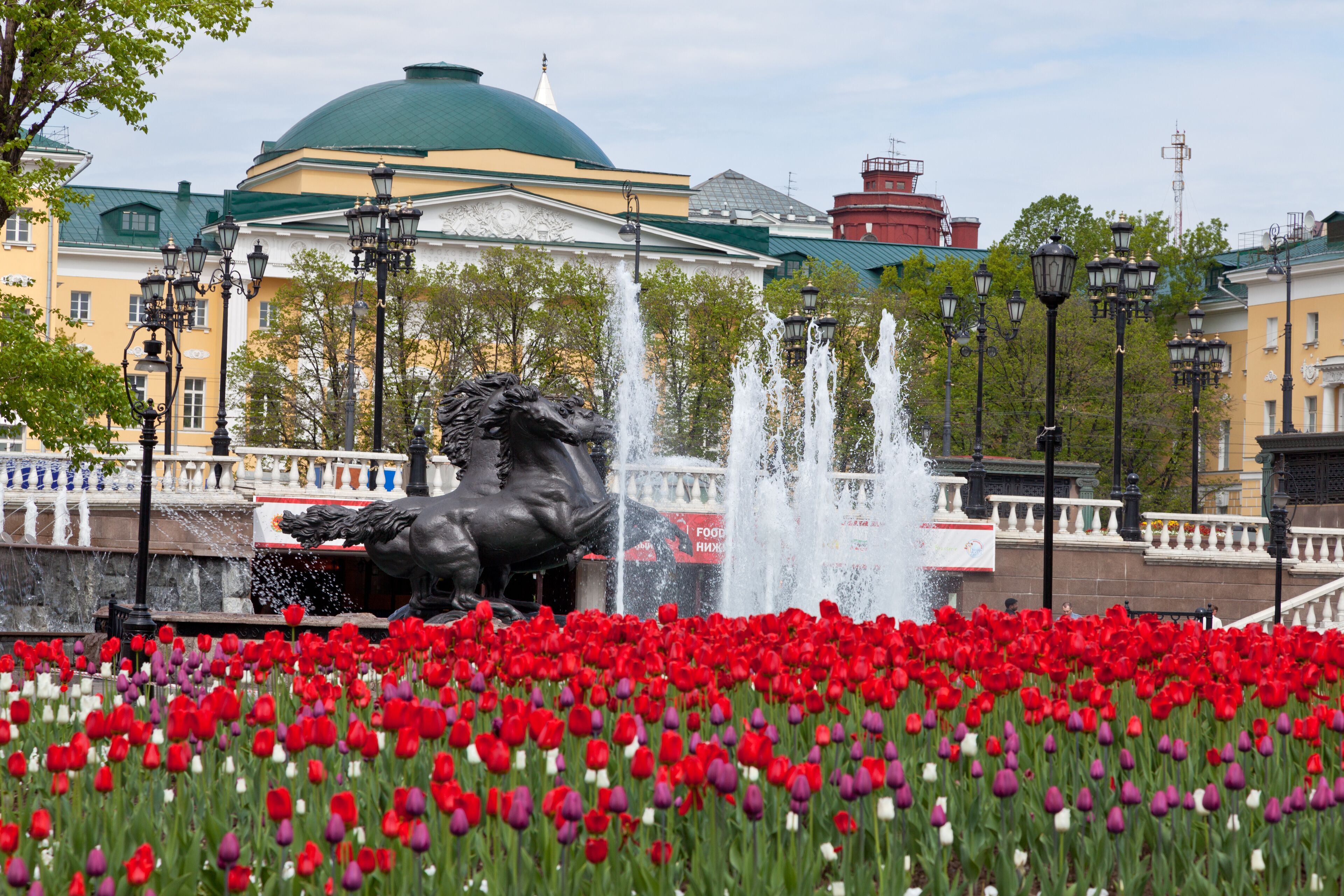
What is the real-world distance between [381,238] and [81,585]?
7.95 m

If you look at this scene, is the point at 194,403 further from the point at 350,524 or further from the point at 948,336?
the point at 350,524

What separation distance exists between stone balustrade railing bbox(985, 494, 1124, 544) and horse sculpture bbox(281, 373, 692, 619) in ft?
53.3

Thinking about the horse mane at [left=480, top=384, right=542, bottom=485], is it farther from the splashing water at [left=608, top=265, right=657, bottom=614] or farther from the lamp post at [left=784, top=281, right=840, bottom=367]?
the lamp post at [left=784, top=281, right=840, bottom=367]

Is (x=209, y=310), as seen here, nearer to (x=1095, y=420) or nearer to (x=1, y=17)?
(x=1095, y=420)

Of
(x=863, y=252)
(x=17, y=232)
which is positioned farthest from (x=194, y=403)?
(x=863, y=252)

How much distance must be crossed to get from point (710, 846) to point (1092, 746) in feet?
7.43

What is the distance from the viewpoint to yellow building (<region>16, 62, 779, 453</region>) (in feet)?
201

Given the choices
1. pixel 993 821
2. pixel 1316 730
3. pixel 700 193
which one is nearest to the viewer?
pixel 993 821

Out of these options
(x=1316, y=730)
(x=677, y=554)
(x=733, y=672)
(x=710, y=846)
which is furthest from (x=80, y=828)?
(x=677, y=554)

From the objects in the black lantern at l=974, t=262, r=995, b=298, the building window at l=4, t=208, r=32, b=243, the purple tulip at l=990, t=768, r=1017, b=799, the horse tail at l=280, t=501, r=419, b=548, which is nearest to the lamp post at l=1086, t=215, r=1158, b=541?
the black lantern at l=974, t=262, r=995, b=298

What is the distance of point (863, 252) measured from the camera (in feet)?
255

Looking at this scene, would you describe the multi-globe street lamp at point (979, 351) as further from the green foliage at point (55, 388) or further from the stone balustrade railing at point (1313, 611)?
the green foliage at point (55, 388)

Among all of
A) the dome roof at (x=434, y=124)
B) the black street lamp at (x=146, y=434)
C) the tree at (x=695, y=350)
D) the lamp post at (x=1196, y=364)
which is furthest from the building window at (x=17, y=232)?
the lamp post at (x=1196, y=364)

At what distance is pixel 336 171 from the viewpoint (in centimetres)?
6500
